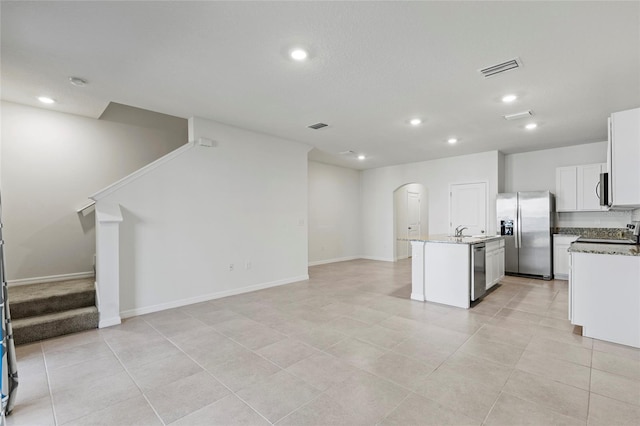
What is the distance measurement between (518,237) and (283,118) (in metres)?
5.40

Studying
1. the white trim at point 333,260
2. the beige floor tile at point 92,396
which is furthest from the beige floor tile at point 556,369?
the white trim at point 333,260

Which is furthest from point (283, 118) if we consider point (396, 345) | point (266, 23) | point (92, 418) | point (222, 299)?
point (92, 418)

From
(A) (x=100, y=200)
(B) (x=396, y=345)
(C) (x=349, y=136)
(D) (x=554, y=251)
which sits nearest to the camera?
(B) (x=396, y=345)

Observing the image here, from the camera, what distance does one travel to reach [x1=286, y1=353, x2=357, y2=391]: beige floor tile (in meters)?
2.34

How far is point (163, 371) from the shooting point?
8.29 feet

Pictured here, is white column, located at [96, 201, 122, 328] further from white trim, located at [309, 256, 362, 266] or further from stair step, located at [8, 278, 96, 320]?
white trim, located at [309, 256, 362, 266]

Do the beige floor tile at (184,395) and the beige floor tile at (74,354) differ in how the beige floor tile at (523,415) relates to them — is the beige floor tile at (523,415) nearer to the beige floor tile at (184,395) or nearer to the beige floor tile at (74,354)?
the beige floor tile at (184,395)

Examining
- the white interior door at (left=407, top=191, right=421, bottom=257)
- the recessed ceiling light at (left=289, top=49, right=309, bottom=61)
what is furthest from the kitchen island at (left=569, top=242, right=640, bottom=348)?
the white interior door at (left=407, top=191, right=421, bottom=257)

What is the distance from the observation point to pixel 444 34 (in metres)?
2.41

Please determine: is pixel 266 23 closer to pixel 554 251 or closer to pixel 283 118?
pixel 283 118

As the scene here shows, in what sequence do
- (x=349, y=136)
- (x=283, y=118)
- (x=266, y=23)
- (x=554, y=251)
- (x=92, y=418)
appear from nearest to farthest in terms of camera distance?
1. (x=92, y=418)
2. (x=266, y=23)
3. (x=283, y=118)
4. (x=349, y=136)
5. (x=554, y=251)

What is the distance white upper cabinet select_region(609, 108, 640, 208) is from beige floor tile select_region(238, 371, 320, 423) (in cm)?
358

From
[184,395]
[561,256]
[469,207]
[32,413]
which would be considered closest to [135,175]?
[32,413]

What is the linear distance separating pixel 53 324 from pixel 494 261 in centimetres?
638
